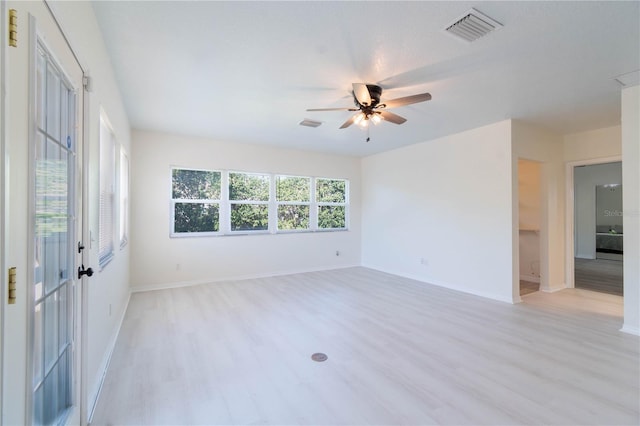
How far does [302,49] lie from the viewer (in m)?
2.47

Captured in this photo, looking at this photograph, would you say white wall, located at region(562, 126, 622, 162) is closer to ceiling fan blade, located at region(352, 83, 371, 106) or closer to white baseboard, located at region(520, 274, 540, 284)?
white baseboard, located at region(520, 274, 540, 284)

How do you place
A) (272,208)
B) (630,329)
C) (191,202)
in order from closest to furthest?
(630,329), (191,202), (272,208)

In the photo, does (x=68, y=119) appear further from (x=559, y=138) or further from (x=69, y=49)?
(x=559, y=138)

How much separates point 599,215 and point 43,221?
38.2ft

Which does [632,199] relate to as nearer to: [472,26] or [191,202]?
[472,26]

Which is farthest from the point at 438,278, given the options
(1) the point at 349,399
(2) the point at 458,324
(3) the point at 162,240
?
(3) the point at 162,240

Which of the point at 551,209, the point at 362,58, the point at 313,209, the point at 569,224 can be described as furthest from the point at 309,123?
the point at 569,224

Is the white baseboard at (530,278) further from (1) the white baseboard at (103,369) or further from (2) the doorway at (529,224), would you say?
(1) the white baseboard at (103,369)

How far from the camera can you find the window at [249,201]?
5.69 metres

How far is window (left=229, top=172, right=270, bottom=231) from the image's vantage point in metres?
5.69

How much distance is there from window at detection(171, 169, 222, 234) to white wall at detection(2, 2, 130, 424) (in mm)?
1697

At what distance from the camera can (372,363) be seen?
99.2 inches

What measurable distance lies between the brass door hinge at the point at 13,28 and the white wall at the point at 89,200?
28mm

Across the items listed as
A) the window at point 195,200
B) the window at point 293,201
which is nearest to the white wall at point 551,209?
the window at point 293,201
